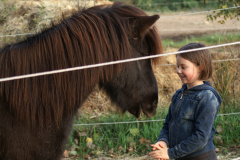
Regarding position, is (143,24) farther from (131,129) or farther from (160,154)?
(131,129)

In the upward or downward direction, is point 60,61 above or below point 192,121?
above

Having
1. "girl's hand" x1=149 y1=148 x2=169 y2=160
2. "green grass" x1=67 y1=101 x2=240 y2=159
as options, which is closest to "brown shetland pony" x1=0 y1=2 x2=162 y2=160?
"girl's hand" x1=149 y1=148 x2=169 y2=160

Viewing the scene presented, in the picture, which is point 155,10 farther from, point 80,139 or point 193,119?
point 193,119

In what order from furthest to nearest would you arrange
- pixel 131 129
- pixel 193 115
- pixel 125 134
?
pixel 125 134
pixel 131 129
pixel 193 115

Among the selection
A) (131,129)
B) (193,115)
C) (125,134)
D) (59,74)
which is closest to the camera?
(59,74)

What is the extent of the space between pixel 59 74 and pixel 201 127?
3.42 ft

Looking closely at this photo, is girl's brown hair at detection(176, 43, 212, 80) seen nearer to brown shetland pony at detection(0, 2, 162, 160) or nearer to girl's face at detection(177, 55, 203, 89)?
girl's face at detection(177, 55, 203, 89)

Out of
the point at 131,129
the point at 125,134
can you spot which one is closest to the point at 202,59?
the point at 131,129

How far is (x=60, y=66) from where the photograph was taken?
1.63 metres

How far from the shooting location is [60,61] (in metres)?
1.63

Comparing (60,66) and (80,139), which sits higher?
(60,66)

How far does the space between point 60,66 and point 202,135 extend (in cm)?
109

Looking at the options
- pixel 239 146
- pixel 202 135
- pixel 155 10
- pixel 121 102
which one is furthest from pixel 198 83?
pixel 155 10

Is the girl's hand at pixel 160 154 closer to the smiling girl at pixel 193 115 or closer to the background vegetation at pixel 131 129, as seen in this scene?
the smiling girl at pixel 193 115
